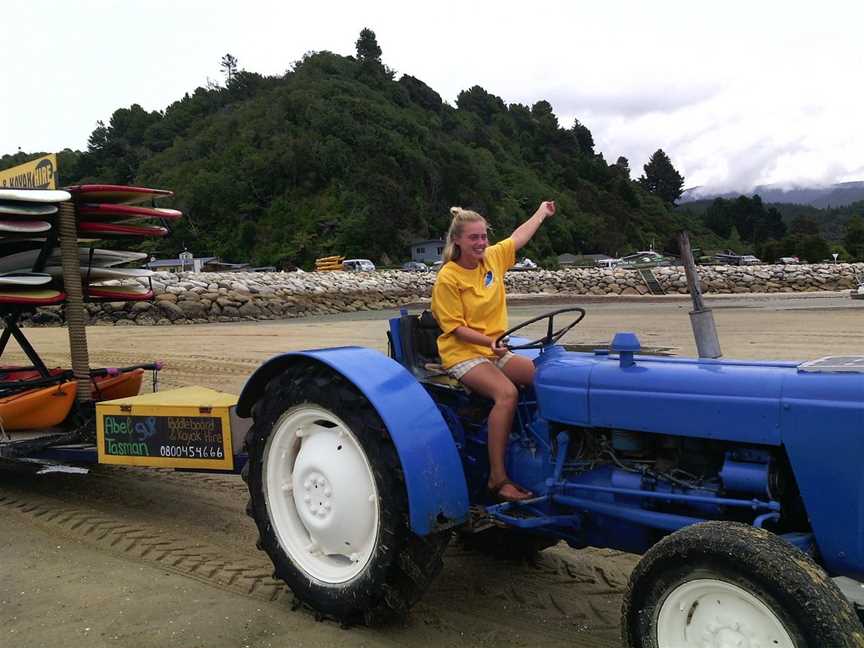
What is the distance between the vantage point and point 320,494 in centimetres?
312

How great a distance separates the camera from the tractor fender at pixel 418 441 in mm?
2738

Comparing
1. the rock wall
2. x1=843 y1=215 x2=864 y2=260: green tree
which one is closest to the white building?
the rock wall

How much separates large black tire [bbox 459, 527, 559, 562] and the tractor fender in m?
0.86

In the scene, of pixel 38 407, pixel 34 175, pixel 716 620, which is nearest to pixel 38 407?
pixel 38 407

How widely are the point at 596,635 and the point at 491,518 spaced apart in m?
0.61

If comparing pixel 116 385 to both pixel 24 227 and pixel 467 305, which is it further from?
pixel 467 305

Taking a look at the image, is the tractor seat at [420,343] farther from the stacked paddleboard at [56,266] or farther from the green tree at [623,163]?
the green tree at [623,163]

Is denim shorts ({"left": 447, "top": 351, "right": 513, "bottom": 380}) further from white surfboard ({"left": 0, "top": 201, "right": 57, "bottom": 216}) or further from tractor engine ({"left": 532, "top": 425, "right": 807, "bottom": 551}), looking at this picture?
white surfboard ({"left": 0, "top": 201, "right": 57, "bottom": 216})

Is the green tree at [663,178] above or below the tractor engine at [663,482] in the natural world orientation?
above

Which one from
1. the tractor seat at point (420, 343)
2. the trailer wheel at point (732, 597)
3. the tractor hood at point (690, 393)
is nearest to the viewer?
the trailer wheel at point (732, 597)

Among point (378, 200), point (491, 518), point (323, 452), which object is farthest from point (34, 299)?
point (378, 200)

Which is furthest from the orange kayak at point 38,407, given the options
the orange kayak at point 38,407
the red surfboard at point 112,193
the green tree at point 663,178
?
the green tree at point 663,178

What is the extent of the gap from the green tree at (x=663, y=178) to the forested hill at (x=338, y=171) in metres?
29.2

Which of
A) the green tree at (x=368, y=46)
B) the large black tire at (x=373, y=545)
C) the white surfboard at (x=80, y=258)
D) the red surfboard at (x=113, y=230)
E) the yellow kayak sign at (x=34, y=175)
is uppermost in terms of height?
the green tree at (x=368, y=46)
